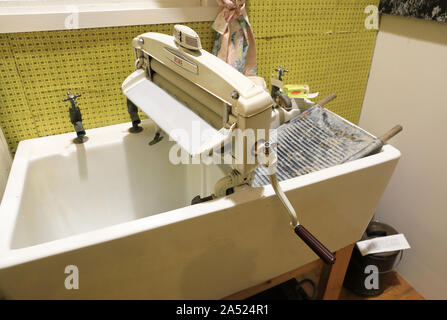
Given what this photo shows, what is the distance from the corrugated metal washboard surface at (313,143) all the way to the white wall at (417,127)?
1.63 feet

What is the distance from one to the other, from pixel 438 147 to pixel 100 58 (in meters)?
1.35

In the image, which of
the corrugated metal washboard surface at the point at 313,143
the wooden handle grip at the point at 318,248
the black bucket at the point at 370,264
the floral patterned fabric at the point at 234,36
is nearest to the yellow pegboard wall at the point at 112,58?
the floral patterned fabric at the point at 234,36

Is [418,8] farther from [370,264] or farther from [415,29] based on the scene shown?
[370,264]

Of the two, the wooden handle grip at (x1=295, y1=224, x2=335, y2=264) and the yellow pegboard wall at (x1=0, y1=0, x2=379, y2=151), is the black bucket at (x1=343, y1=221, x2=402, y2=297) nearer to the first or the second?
the yellow pegboard wall at (x1=0, y1=0, x2=379, y2=151)

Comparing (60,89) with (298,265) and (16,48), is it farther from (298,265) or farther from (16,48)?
(298,265)

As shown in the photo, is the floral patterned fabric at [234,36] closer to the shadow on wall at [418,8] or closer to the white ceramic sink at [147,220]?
the white ceramic sink at [147,220]

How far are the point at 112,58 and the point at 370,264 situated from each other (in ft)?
4.41

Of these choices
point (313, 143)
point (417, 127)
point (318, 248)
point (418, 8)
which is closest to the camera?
point (318, 248)

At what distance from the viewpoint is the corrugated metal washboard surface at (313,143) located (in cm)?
96

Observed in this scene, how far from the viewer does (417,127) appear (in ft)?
4.47

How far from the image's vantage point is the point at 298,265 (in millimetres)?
1000

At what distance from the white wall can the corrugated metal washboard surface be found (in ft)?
1.63

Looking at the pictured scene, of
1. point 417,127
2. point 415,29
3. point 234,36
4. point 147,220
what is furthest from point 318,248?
point 415,29
